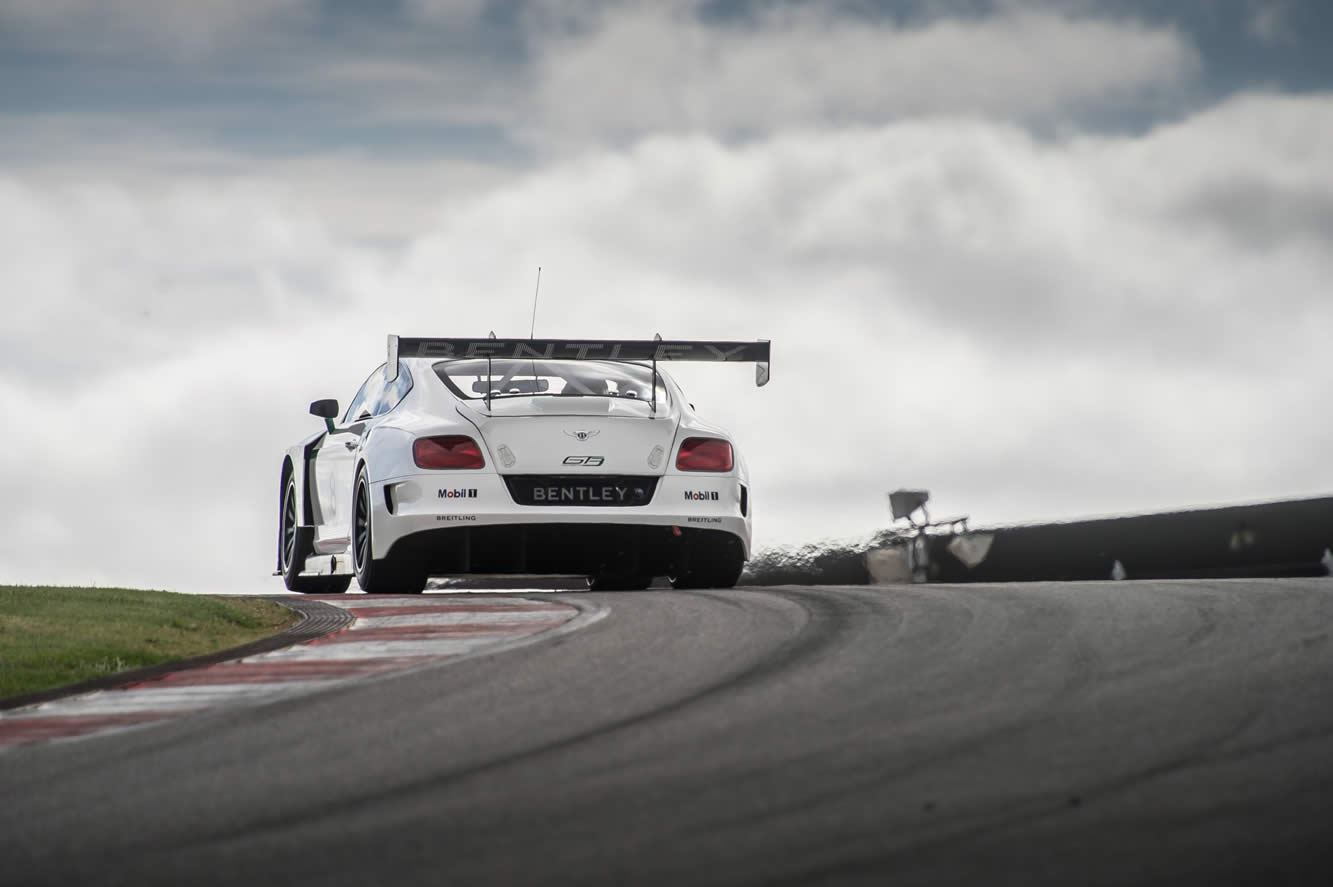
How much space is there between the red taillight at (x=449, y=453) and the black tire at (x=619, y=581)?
1.40 metres

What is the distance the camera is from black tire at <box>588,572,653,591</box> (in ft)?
34.0

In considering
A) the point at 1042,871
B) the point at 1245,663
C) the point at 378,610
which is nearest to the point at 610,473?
the point at 378,610

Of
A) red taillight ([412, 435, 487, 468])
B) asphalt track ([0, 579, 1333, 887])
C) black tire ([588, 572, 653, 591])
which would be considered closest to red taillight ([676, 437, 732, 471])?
black tire ([588, 572, 653, 591])

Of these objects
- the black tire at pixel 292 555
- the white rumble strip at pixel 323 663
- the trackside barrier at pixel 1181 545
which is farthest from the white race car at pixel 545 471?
the trackside barrier at pixel 1181 545

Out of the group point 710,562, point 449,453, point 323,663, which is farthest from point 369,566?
Answer: point 323,663

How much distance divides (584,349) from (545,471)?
0.90 metres

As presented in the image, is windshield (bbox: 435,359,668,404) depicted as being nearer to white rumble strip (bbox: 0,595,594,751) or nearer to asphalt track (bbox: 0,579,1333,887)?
white rumble strip (bbox: 0,595,594,751)

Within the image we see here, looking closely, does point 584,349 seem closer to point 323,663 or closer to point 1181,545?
point 323,663

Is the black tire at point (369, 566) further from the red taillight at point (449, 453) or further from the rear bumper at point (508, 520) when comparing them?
the red taillight at point (449, 453)

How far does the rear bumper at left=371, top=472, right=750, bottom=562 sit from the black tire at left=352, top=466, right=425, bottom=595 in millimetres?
106

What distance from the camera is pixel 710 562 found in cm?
995

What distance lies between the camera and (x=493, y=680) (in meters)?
5.71

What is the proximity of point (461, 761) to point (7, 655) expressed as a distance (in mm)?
4065

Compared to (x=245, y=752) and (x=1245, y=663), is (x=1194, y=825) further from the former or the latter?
(x=245, y=752)
